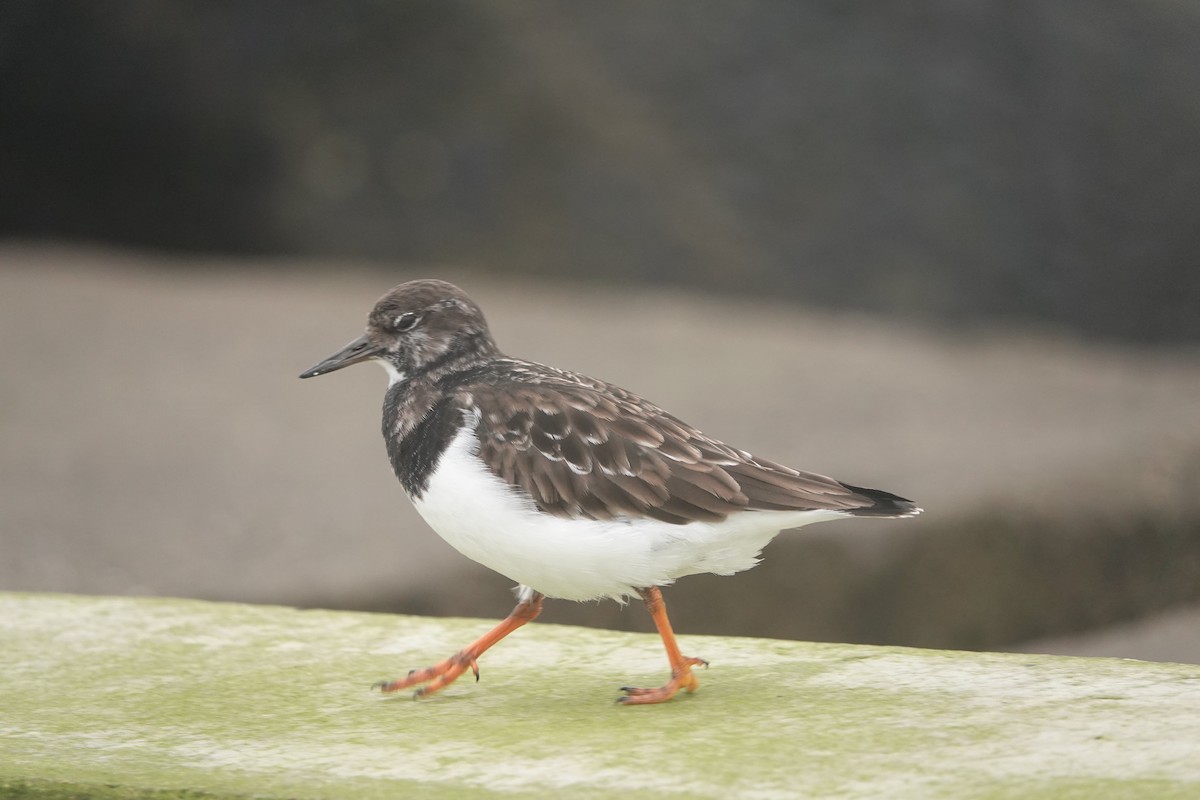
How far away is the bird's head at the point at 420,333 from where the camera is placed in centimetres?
333

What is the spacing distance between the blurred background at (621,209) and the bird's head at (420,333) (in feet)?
12.9

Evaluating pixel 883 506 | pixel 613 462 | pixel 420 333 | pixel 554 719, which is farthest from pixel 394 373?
pixel 883 506

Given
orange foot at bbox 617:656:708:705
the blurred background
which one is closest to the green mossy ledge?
orange foot at bbox 617:656:708:705

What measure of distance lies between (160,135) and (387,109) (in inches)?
60.1

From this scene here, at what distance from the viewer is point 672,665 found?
3047mm

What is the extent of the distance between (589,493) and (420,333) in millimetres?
648

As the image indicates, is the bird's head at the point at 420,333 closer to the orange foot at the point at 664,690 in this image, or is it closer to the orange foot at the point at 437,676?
the orange foot at the point at 437,676

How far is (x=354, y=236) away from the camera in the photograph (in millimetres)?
9594

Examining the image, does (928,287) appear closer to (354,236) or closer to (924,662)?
(354,236)

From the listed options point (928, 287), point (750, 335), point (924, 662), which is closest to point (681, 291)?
point (750, 335)

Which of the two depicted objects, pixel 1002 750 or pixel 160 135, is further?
pixel 160 135

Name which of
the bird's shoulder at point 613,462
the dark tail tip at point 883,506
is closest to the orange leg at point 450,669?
the bird's shoulder at point 613,462

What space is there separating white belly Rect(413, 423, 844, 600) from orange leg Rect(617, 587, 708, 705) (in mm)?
45

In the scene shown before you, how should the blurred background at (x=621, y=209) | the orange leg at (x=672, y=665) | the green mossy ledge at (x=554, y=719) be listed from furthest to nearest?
the blurred background at (x=621, y=209) → the orange leg at (x=672, y=665) → the green mossy ledge at (x=554, y=719)
